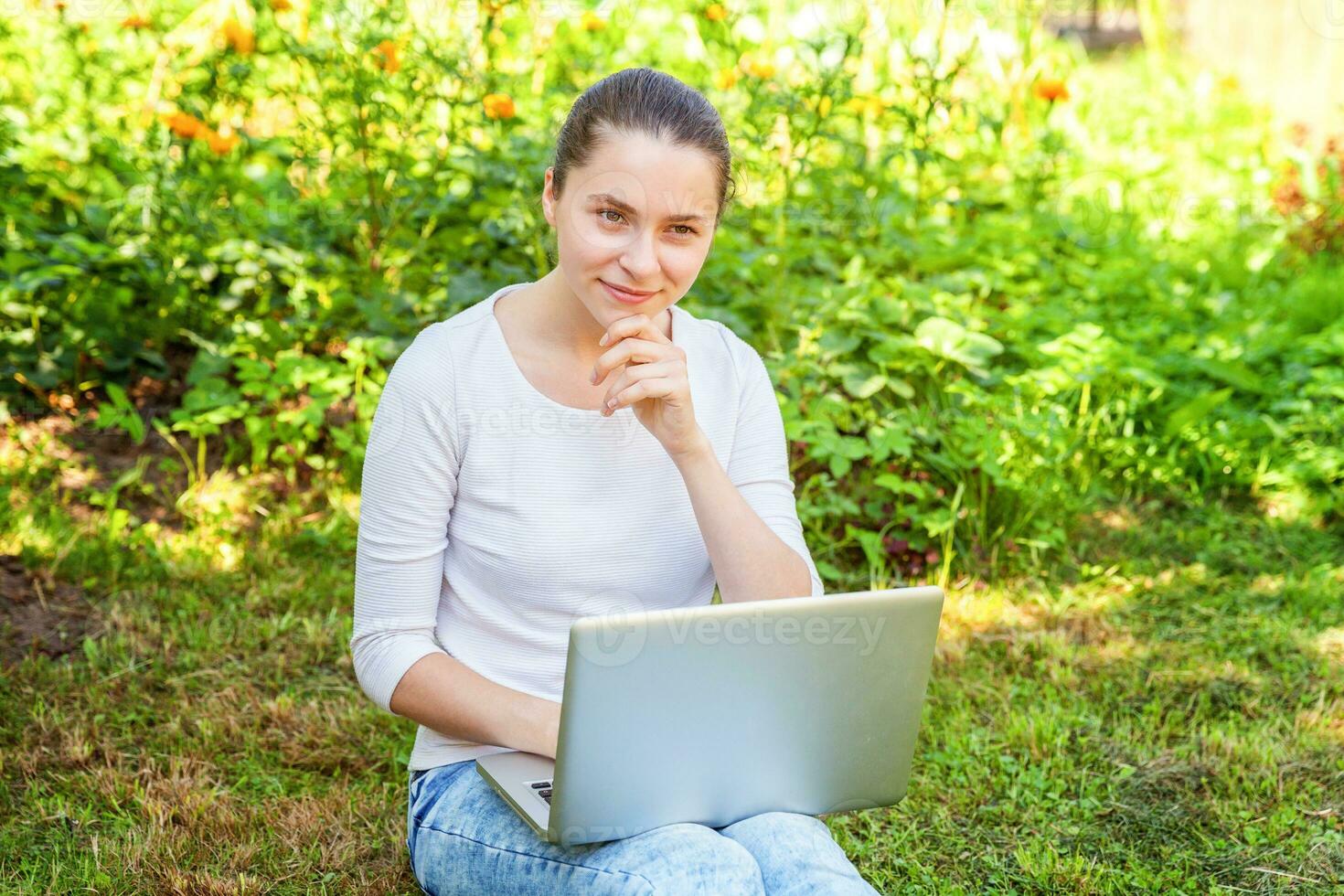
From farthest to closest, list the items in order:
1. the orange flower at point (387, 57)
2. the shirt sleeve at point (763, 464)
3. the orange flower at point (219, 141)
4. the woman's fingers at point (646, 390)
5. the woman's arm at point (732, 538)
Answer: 1. the orange flower at point (219, 141)
2. the orange flower at point (387, 57)
3. the shirt sleeve at point (763, 464)
4. the woman's arm at point (732, 538)
5. the woman's fingers at point (646, 390)

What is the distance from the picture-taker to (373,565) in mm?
1596

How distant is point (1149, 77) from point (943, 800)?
646 centimetres

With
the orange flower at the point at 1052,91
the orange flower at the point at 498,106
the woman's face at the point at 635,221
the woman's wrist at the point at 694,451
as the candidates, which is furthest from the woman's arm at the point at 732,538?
the orange flower at the point at 1052,91

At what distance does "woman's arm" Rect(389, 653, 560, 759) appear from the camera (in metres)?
1.52

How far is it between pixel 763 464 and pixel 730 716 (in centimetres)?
49

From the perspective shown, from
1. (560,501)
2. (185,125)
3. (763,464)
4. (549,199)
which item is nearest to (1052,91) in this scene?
(185,125)

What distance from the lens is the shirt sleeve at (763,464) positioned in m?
1.76

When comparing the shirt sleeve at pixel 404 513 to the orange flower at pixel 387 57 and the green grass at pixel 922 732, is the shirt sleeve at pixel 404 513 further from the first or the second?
the orange flower at pixel 387 57

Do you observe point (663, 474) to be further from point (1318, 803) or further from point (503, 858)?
Answer: point (1318, 803)

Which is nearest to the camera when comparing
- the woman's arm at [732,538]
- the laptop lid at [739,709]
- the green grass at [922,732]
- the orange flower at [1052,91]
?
the laptop lid at [739,709]

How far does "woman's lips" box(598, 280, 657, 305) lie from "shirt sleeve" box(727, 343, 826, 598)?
27cm

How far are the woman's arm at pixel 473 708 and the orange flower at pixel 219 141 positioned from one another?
81.9 inches

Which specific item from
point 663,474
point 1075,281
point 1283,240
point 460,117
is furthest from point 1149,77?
point 663,474

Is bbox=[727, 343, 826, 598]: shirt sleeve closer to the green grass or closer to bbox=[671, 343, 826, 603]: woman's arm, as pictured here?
bbox=[671, 343, 826, 603]: woman's arm
